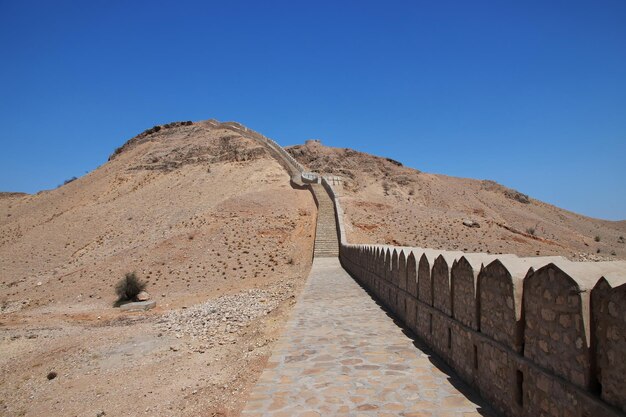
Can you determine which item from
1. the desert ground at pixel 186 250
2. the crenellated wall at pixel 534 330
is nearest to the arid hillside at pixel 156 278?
the desert ground at pixel 186 250

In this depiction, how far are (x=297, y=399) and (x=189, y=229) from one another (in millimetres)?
24089

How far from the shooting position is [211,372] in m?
9.27

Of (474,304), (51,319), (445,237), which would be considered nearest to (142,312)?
(51,319)

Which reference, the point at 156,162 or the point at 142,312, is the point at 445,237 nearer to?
the point at 142,312

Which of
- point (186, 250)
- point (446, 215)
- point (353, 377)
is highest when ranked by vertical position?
point (446, 215)

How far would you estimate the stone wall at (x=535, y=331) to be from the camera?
3248 mm

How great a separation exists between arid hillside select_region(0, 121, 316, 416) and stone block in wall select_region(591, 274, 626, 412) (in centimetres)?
517

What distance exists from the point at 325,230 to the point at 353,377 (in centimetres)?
2145

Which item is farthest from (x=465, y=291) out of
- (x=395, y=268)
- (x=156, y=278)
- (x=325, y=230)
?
(x=325, y=230)

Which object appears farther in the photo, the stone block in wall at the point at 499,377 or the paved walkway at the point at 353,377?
the paved walkway at the point at 353,377

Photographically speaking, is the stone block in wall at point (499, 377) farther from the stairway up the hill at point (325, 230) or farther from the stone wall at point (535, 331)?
the stairway up the hill at point (325, 230)

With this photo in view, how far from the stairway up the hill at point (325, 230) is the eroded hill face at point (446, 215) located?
1116mm

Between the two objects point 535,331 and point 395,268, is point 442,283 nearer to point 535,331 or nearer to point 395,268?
point 535,331

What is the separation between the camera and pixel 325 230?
27.5 meters
